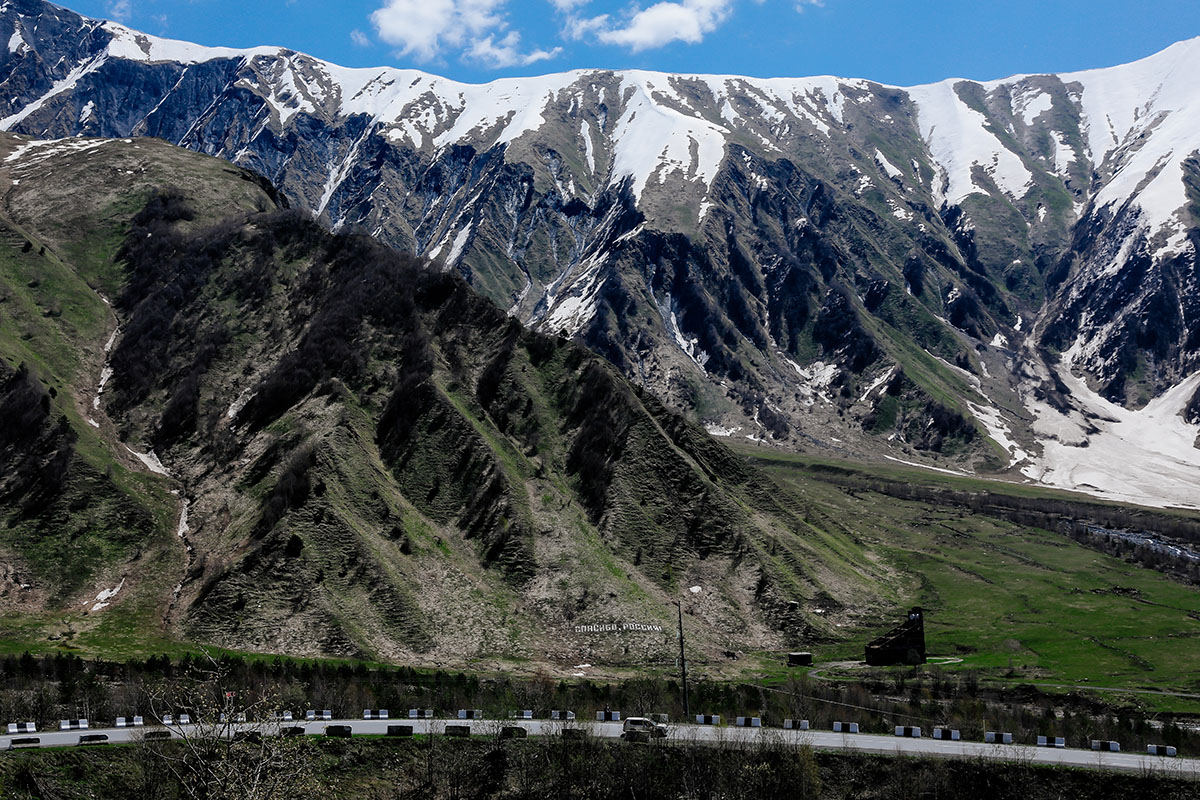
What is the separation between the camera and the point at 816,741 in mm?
90188

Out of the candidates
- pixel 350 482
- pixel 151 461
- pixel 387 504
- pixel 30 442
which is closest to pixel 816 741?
pixel 387 504

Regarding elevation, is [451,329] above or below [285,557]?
above

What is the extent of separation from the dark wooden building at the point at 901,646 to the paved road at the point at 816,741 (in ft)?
140

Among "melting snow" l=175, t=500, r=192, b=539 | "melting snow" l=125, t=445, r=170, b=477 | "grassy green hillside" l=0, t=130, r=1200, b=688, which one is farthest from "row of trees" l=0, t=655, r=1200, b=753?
"melting snow" l=125, t=445, r=170, b=477

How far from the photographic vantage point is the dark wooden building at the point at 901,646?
136m

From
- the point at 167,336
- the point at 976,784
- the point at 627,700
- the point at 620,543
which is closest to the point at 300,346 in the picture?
the point at 167,336

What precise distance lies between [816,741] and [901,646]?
52.9 metres

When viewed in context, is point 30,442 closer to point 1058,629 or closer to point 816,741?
point 816,741

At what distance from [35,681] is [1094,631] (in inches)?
5941

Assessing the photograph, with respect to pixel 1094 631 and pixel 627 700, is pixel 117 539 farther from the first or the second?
pixel 1094 631

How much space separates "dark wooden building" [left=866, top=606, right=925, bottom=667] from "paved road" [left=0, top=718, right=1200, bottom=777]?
42.8m

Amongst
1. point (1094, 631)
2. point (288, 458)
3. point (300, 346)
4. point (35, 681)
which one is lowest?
point (1094, 631)

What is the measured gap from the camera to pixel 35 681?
99375 millimetres

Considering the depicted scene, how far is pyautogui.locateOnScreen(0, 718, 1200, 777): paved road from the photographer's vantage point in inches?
3211
